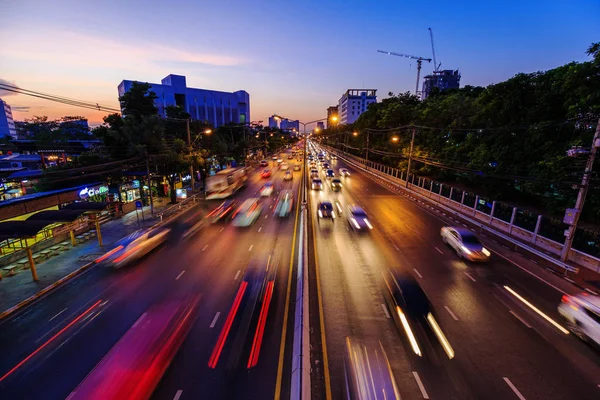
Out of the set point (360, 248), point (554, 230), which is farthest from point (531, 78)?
point (360, 248)

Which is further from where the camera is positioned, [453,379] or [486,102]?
[486,102]

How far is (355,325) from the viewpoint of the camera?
10.5m

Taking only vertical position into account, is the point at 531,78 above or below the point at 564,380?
above

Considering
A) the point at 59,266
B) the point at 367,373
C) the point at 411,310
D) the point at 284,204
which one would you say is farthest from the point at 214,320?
the point at 284,204

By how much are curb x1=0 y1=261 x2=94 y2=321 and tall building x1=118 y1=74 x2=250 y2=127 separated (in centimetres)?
9066

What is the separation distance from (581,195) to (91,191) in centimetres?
3784

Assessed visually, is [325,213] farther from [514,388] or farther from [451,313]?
[514,388]

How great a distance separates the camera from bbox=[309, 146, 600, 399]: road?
312 inches

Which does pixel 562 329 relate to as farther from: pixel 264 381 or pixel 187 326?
pixel 187 326

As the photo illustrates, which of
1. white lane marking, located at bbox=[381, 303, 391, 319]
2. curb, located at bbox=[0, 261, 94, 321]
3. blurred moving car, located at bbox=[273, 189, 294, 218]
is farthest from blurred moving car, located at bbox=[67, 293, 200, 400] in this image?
blurred moving car, located at bbox=[273, 189, 294, 218]

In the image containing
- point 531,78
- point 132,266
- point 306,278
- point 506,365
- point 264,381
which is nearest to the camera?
point 264,381

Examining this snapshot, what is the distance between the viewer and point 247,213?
2791 centimetres

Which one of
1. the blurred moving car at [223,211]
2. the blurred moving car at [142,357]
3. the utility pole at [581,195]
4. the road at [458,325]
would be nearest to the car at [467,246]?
the road at [458,325]

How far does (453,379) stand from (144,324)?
36.7ft
